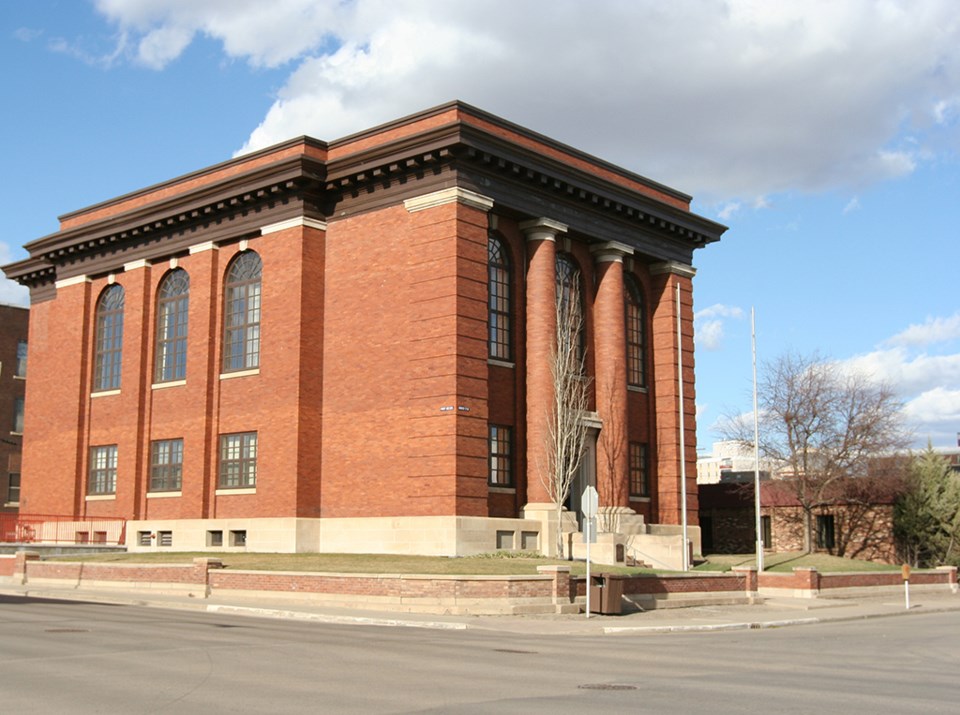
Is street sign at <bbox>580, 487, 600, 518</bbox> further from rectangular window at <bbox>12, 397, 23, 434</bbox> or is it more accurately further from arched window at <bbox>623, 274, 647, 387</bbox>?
rectangular window at <bbox>12, 397, 23, 434</bbox>

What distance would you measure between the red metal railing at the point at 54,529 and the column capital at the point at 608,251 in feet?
74.1

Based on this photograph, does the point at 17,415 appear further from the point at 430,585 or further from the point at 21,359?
the point at 430,585

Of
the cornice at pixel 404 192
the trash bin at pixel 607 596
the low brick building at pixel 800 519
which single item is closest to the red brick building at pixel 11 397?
the cornice at pixel 404 192

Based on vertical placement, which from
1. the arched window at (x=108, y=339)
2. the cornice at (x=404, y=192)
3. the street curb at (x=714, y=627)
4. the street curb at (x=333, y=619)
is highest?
the cornice at (x=404, y=192)

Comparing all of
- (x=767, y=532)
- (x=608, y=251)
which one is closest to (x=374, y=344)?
(x=608, y=251)

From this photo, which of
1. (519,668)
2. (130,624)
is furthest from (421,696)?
(130,624)

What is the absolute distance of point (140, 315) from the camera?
147 feet

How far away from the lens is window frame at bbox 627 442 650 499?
43688 millimetres

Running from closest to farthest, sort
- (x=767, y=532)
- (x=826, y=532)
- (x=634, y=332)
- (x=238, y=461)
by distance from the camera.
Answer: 1. (x=238, y=461)
2. (x=634, y=332)
3. (x=826, y=532)
4. (x=767, y=532)

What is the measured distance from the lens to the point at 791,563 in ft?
149

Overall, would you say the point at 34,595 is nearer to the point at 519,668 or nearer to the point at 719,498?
the point at 519,668

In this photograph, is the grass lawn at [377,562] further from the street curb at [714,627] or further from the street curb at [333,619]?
the street curb at [714,627]

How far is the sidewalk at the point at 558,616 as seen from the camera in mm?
24469

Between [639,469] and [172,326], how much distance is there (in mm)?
20144
